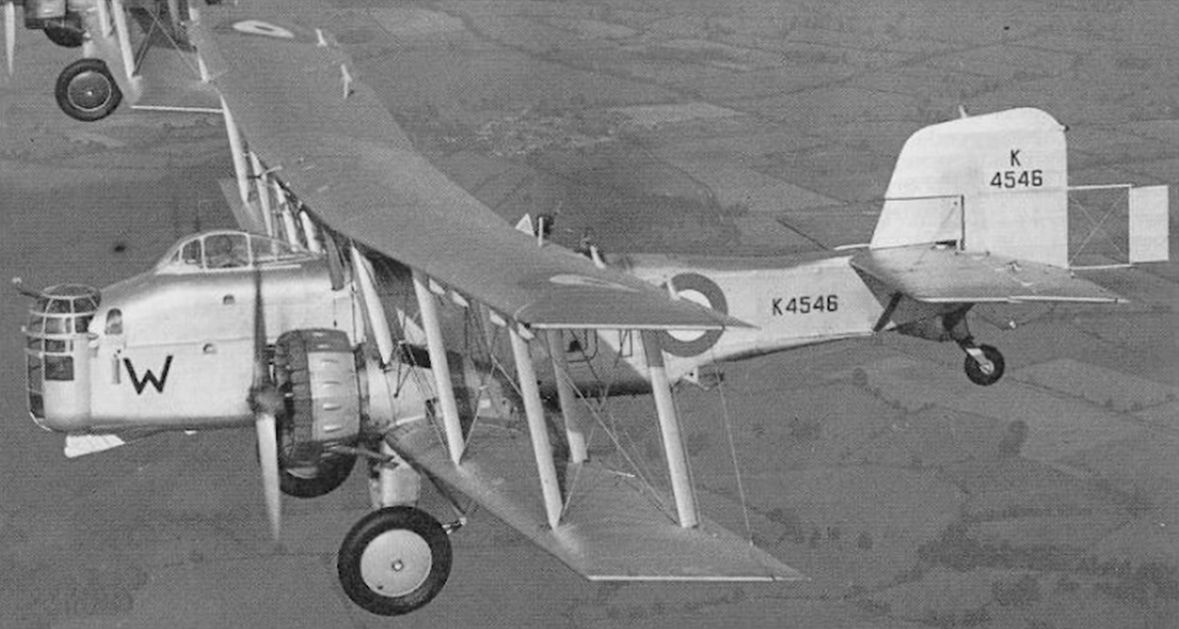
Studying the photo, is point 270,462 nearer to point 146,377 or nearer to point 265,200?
point 146,377

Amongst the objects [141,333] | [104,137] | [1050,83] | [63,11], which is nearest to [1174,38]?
[1050,83]

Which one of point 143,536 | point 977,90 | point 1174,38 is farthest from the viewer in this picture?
point 1174,38

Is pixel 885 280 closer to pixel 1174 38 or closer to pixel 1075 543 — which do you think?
pixel 1075 543

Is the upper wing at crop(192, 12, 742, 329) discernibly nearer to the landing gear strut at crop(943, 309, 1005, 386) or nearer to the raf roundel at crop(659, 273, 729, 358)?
the raf roundel at crop(659, 273, 729, 358)

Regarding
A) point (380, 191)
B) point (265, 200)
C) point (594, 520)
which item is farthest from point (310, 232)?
point (594, 520)

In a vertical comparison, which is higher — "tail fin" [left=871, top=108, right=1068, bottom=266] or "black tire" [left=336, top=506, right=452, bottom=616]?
"tail fin" [left=871, top=108, right=1068, bottom=266]

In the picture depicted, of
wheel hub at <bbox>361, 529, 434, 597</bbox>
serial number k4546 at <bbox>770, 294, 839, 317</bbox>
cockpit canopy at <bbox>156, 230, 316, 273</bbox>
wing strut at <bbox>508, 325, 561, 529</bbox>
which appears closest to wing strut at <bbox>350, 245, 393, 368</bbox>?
cockpit canopy at <bbox>156, 230, 316, 273</bbox>
